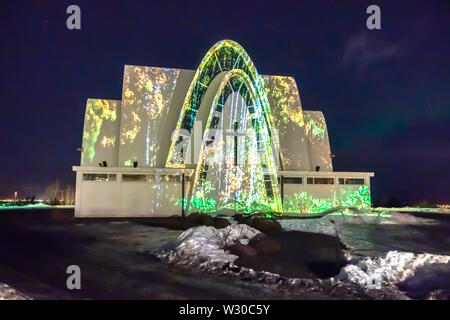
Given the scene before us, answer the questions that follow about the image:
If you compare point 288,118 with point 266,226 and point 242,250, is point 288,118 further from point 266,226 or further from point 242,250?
point 242,250

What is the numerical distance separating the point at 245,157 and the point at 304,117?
1079 cm

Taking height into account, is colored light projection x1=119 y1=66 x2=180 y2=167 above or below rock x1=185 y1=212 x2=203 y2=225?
above

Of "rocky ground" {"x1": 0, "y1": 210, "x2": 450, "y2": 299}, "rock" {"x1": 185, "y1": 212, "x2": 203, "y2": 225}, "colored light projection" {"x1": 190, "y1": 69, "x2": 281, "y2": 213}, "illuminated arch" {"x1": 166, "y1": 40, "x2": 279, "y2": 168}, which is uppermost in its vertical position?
"illuminated arch" {"x1": 166, "y1": 40, "x2": 279, "y2": 168}

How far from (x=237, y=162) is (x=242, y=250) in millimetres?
16850

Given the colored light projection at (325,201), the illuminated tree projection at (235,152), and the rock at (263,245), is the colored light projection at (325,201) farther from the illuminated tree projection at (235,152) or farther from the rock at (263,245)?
the rock at (263,245)

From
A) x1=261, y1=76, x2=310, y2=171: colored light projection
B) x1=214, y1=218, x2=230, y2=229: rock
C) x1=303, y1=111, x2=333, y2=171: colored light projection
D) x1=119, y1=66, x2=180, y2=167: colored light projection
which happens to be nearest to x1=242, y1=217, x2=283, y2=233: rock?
x1=214, y1=218, x2=230, y2=229: rock

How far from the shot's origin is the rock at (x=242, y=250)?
1180 cm

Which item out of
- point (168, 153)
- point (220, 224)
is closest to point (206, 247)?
point (220, 224)

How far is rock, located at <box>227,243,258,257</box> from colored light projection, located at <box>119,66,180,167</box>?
19.6 m

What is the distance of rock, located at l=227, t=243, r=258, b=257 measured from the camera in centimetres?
1180

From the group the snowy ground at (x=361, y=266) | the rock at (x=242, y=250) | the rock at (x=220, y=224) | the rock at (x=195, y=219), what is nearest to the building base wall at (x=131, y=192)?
the rock at (x=195, y=219)

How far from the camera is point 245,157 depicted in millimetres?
28844

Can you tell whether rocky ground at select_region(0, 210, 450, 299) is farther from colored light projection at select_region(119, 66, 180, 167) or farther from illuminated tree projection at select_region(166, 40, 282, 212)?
colored light projection at select_region(119, 66, 180, 167)

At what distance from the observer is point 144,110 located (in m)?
31.9
